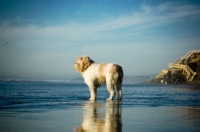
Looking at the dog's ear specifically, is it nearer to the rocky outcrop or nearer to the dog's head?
the dog's head

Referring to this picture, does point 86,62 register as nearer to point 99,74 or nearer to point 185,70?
point 99,74

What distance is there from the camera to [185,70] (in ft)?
191

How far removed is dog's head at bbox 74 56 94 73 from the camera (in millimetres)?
17905

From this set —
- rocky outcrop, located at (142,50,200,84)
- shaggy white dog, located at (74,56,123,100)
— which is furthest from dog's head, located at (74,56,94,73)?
rocky outcrop, located at (142,50,200,84)

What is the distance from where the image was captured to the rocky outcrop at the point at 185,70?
57.7 metres

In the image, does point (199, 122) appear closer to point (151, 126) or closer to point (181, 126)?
point (181, 126)

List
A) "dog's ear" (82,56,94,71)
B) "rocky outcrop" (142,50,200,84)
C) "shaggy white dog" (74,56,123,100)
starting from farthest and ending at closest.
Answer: "rocky outcrop" (142,50,200,84), "dog's ear" (82,56,94,71), "shaggy white dog" (74,56,123,100)

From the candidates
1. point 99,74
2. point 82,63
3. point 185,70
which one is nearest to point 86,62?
point 82,63

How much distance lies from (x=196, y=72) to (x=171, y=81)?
5471 mm

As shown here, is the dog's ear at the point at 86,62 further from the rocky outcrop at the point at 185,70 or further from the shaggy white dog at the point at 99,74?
the rocky outcrop at the point at 185,70

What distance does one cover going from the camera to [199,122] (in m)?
8.52

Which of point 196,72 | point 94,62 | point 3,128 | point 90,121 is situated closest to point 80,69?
point 94,62

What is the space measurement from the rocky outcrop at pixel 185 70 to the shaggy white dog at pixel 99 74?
42.2 m

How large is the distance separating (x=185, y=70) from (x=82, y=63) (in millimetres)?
43931
